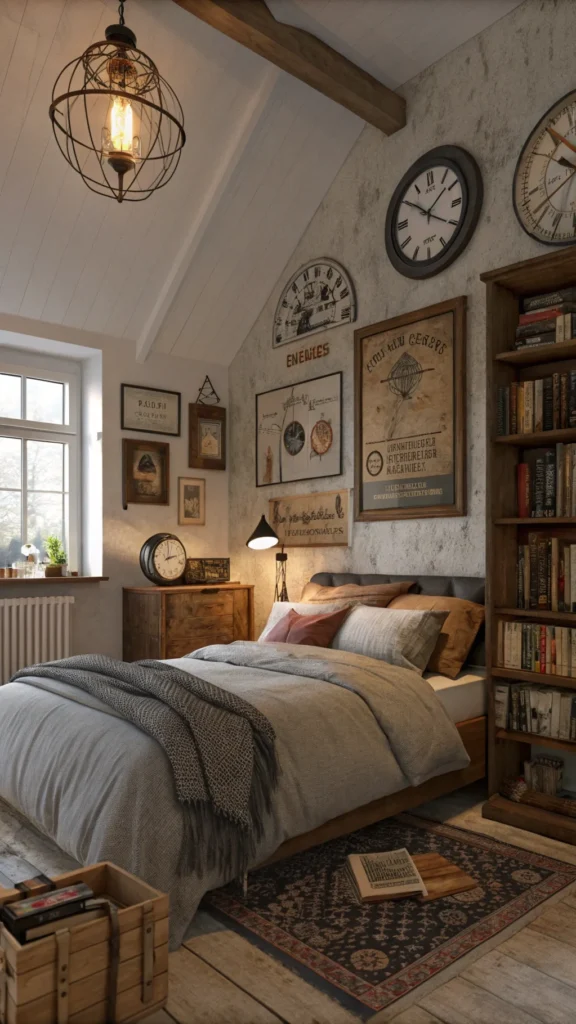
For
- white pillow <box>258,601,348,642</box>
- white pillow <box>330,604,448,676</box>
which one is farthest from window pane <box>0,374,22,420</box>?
white pillow <box>330,604,448,676</box>

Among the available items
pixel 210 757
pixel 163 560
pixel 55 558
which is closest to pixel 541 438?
pixel 210 757

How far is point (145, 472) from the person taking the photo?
16.2ft

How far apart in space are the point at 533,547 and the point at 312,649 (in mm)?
1050

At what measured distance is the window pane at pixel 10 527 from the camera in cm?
468

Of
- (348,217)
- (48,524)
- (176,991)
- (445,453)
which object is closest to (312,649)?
(445,453)

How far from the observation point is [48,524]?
16.0 ft

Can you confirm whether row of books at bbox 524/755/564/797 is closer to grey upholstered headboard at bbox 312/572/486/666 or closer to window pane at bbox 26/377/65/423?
grey upholstered headboard at bbox 312/572/486/666

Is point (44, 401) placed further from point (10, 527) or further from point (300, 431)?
point (300, 431)

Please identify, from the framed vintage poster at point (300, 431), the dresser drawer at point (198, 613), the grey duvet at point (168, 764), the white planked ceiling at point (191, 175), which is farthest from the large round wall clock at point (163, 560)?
the grey duvet at point (168, 764)

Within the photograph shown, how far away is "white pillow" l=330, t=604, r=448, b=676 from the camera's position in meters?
3.23

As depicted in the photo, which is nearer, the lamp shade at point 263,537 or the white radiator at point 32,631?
the white radiator at point 32,631

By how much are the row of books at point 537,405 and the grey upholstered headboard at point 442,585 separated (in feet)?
2.76

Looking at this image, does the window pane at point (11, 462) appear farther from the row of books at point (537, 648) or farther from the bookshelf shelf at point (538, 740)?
the bookshelf shelf at point (538, 740)

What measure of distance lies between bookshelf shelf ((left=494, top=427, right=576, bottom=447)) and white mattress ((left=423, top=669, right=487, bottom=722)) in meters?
1.06
